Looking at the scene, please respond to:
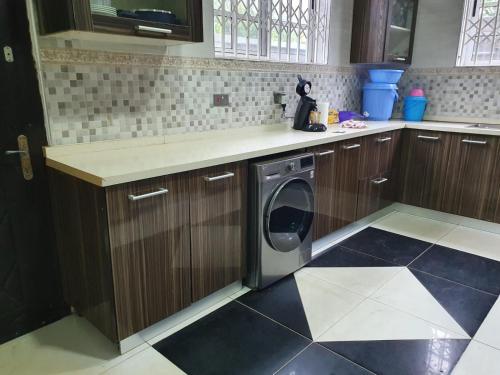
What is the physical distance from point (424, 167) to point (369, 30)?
129cm

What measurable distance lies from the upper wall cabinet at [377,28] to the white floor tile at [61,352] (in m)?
2.94

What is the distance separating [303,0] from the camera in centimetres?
294

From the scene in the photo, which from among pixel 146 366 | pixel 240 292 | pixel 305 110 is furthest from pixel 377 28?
pixel 146 366

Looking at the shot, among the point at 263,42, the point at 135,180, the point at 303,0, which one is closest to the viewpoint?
the point at 135,180

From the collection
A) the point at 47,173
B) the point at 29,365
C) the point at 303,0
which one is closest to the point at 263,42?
the point at 303,0

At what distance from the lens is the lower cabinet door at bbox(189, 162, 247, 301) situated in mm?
1762

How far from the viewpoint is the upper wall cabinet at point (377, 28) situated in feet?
10.8

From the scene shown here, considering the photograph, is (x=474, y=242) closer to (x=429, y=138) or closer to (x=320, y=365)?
(x=429, y=138)

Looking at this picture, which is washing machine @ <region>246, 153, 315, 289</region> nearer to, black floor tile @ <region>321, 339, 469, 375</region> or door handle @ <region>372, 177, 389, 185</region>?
black floor tile @ <region>321, 339, 469, 375</region>

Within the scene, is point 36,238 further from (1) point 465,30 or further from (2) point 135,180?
(1) point 465,30

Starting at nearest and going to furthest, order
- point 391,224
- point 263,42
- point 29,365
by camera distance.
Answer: point 29,365, point 263,42, point 391,224

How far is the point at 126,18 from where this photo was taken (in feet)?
5.25

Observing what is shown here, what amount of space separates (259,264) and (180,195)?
70 centimetres

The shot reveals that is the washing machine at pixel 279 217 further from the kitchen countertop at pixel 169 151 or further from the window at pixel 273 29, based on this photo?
the window at pixel 273 29
